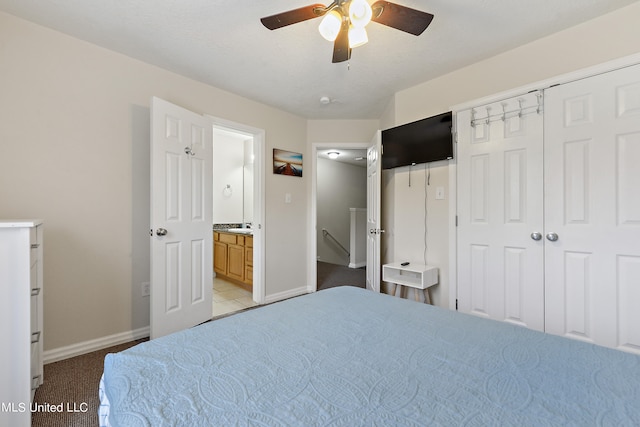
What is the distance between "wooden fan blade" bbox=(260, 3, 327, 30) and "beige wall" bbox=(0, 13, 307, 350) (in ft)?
4.96

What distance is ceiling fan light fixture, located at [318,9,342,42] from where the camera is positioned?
4.84 ft

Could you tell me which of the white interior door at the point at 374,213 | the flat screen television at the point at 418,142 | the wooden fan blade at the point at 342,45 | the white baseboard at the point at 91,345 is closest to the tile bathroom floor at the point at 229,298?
the white baseboard at the point at 91,345

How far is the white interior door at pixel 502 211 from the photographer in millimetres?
2117

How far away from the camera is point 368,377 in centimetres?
80

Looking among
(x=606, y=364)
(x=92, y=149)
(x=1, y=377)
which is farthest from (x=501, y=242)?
(x=92, y=149)

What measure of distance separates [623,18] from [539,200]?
1.23m

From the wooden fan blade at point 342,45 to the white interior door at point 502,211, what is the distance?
132cm

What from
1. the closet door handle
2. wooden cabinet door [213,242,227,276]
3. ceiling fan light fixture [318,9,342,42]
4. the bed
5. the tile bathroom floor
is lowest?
the tile bathroom floor

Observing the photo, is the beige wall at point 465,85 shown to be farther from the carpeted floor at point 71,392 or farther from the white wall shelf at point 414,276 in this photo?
the carpeted floor at point 71,392

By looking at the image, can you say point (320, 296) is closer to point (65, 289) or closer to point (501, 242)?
point (501, 242)

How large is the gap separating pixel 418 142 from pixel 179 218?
7.61 feet

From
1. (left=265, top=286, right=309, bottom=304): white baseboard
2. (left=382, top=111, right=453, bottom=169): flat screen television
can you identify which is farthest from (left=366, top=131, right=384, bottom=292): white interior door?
(left=265, top=286, right=309, bottom=304): white baseboard

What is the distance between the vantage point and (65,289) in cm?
207

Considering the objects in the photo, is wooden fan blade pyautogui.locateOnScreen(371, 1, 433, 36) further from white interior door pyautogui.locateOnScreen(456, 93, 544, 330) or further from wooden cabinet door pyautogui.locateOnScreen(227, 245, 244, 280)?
wooden cabinet door pyautogui.locateOnScreen(227, 245, 244, 280)
